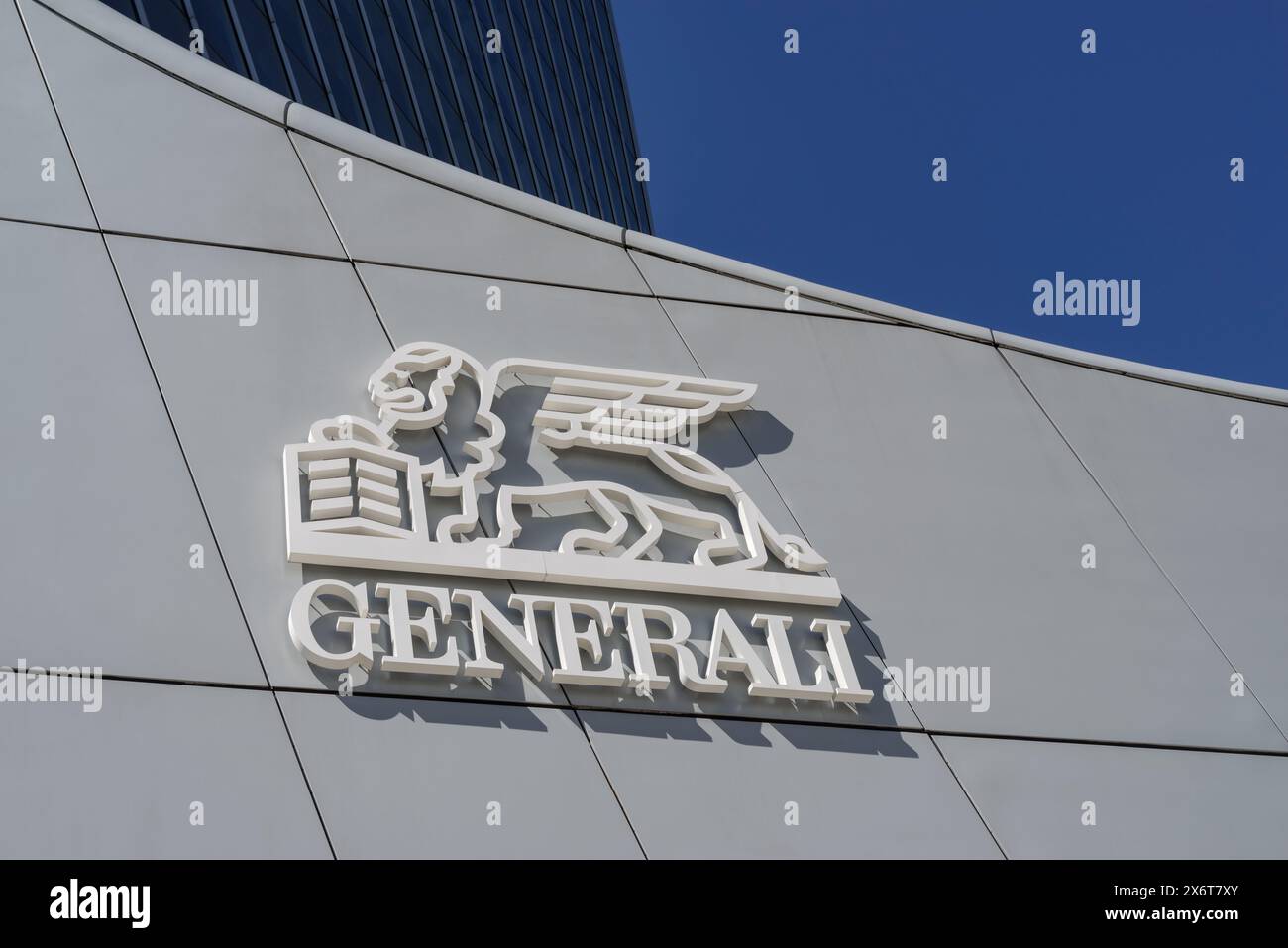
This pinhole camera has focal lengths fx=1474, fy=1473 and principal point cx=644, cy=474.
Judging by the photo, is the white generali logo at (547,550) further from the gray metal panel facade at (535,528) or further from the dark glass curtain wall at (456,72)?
the dark glass curtain wall at (456,72)

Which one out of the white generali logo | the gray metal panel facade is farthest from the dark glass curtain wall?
the white generali logo

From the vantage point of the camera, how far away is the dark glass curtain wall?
12.7 meters

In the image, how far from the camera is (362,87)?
15344 mm

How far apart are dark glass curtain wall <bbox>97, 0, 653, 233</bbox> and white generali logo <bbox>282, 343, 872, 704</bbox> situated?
16.3 feet

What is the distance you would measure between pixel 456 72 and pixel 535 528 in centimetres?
1432

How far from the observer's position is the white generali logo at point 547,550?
6555mm

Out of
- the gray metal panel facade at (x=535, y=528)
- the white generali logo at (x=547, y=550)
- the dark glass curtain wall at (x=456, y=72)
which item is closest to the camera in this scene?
the gray metal panel facade at (x=535, y=528)

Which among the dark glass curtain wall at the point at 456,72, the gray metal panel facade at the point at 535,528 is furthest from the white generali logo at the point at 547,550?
the dark glass curtain wall at the point at 456,72

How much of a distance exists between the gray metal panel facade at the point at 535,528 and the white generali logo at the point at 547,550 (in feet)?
0.37

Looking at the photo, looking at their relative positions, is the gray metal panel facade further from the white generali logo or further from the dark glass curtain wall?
the dark glass curtain wall

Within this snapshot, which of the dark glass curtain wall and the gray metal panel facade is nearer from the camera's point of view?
the gray metal panel facade
